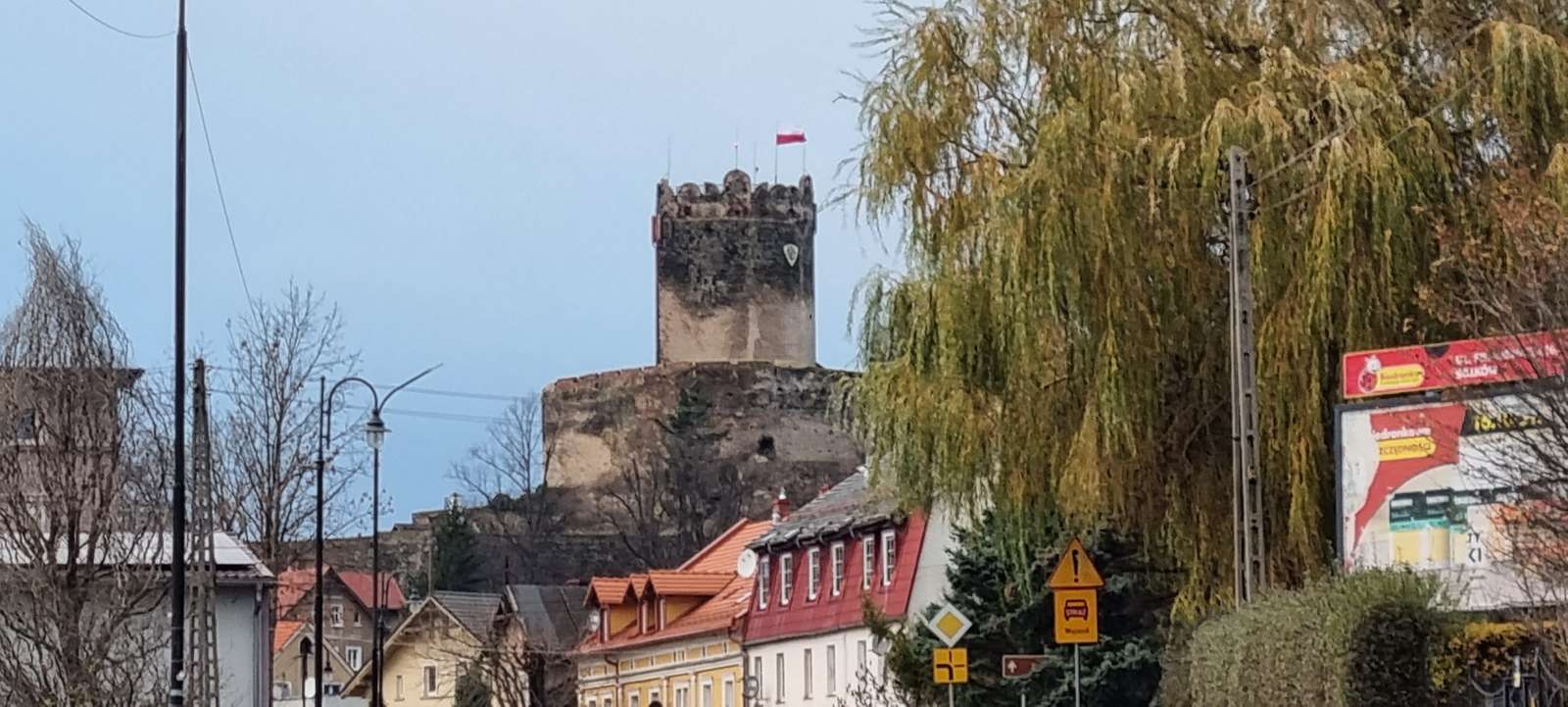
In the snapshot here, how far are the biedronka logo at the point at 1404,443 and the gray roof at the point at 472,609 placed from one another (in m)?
59.9

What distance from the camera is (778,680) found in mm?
62625

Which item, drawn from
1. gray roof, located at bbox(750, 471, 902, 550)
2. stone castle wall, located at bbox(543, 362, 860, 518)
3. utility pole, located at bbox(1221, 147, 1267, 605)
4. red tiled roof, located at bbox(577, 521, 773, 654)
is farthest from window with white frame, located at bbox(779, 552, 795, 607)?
stone castle wall, located at bbox(543, 362, 860, 518)

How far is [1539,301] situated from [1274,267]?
22.8 ft

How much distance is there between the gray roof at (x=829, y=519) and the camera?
189 ft

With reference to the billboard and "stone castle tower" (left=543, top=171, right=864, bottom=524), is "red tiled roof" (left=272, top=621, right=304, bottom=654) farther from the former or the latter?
the billboard

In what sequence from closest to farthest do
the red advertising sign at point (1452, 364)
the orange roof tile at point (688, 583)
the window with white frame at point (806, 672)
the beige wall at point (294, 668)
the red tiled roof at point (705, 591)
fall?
the red advertising sign at point (1452, 364), the window with white frame at point (806, 672), the red tiled roof at point (705, 591), the orange roof tile at point (688, 583), the beige wall at point (294, 668)

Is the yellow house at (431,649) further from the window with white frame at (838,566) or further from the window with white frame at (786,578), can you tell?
the window with white frame at (838,566)

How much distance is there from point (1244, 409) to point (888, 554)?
3342cm

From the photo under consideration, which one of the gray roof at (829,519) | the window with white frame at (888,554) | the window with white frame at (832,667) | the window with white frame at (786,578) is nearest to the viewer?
the window with white frame at (888,554)

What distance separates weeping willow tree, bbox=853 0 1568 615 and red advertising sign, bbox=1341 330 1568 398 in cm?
106

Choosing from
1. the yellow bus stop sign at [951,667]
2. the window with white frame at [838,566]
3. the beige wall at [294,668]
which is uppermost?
the window with white frame at [838,566]

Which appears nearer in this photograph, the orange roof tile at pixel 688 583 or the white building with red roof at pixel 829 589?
the white building with red roof at pixel 829 589

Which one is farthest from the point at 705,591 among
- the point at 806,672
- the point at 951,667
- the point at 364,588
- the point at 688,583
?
the point at 364,588

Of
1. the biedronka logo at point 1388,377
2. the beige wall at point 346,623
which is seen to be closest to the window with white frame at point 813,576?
the biedronka logo at point 1388,377
